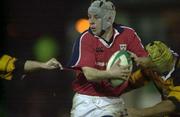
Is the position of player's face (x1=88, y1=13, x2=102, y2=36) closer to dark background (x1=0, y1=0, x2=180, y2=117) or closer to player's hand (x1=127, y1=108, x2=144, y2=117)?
dark background (x1=0, y1=0, x2=180, y2=117)

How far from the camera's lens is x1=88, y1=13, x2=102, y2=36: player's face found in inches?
212

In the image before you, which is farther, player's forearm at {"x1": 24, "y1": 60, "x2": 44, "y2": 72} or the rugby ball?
player's forearm at {"x1": 24, "y1": 60, "x2": 44, "y2": 72}

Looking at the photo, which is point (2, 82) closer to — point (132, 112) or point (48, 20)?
point (48, 20)

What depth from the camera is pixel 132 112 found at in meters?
5.62

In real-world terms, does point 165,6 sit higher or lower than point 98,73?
higher

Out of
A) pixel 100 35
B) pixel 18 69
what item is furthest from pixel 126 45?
pixel 18 69

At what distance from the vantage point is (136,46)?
537 centimetres

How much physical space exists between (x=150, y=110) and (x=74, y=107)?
72 cm

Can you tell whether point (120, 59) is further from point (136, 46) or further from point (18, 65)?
point (18, 65)

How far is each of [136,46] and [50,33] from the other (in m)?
0.91

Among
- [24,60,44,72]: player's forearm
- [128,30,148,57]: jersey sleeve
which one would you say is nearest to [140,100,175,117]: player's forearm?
[128,30,148,57]: jersey sleeve

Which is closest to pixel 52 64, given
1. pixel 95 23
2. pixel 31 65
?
pixel 31 65

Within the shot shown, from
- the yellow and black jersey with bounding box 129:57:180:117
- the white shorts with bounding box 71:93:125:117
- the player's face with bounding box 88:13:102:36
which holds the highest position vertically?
the player's face with bounding box 88:13:102:36

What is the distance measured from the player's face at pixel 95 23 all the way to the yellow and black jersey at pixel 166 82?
58cm
